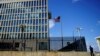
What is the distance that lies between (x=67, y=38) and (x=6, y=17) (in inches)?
3197

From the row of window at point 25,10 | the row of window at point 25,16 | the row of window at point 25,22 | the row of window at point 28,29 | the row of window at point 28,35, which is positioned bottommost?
the row of window at point 28,35

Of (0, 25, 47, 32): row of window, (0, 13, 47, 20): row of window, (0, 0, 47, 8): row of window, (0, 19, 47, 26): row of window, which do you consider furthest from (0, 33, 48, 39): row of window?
(0, 0, 47, 8): row of window

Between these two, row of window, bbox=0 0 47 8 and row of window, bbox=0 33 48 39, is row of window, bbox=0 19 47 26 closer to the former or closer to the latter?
row of window, bbox=0 33 48 39

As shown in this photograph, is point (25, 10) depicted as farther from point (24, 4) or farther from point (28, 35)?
point (28, 35)

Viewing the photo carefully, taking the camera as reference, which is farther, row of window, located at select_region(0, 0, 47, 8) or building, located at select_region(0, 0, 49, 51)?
row of window, located at select_region(0, 0, 47, 8)

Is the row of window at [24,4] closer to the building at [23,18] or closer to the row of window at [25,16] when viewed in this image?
the building at [23,18]

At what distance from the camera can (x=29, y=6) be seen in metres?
96.3

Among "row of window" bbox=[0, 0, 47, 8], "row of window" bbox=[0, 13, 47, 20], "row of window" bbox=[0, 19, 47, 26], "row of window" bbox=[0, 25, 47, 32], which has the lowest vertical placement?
"row of window" bbox=[0, 25, 47, 32]

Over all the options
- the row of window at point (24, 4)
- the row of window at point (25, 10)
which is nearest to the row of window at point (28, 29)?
the row of window at point (25, 10)

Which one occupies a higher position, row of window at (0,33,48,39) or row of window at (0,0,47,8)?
row of window at (0,0,47,8)

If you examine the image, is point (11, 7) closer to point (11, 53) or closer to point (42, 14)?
point (42, 14)

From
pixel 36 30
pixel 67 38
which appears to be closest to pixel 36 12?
pixel 36 30

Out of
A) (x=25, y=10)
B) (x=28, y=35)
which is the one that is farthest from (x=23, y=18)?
(x=28, y=35)

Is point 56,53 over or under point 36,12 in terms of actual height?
under
